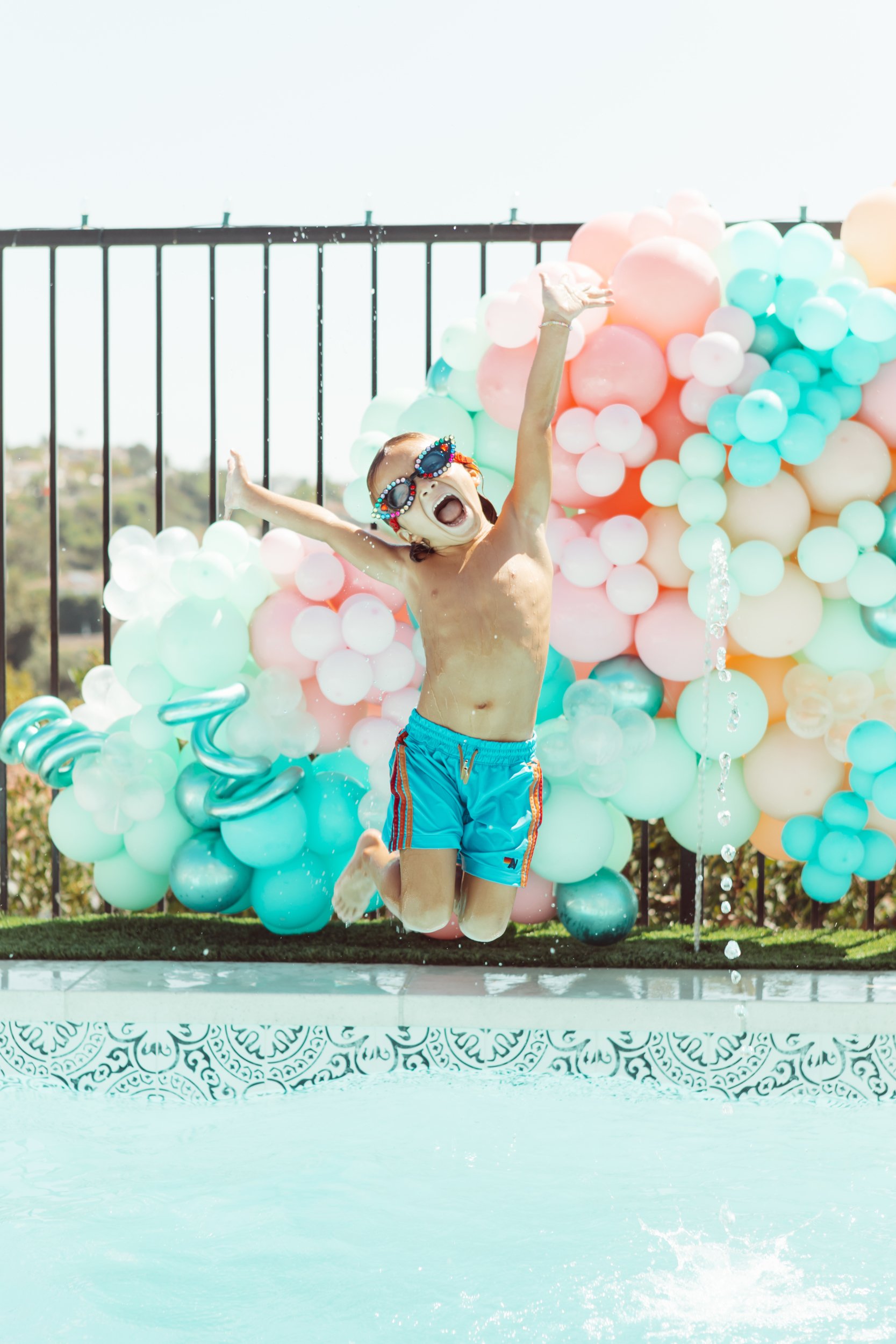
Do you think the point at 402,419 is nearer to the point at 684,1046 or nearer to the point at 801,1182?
the point at 684,1046

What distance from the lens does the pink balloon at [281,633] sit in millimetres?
4086

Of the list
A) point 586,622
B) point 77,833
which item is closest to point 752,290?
point 586,622

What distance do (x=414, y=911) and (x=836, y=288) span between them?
2234mm

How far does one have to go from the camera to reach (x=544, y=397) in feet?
10.8

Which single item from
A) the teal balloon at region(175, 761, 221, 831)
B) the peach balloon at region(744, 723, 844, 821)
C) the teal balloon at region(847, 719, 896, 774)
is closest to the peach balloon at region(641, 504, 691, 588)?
the peach balloon at region(744, 723, 844, 821)

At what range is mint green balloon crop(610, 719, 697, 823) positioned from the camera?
395cm

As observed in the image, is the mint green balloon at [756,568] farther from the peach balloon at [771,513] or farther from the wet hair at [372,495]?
the wet hair at [372,495]

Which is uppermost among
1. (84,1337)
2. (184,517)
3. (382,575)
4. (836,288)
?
(184,517)

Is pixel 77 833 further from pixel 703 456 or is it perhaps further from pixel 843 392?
pixel 843 392

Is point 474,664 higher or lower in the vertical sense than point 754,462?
lower

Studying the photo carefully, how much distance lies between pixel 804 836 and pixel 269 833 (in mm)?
1661

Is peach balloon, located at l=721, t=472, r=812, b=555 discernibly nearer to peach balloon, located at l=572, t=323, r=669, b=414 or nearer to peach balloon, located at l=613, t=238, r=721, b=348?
peach balloon, located at l=572, t=323, r=669, b=414

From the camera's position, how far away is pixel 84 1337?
2.33 m

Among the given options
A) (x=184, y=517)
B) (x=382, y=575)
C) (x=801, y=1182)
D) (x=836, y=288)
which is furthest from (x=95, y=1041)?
(x=184, y=517)
